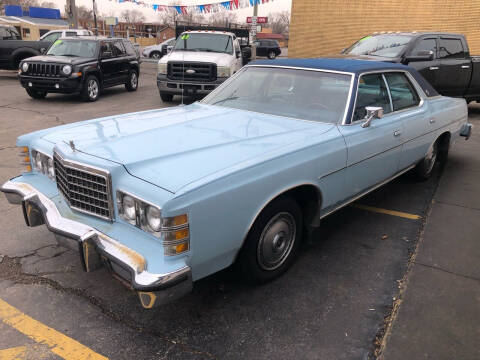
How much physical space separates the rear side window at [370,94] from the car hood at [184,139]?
47cm

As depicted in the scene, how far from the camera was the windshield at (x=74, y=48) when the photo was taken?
11554mm

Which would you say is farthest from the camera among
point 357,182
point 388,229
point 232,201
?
point 388,229

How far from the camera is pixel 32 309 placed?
2793 mm

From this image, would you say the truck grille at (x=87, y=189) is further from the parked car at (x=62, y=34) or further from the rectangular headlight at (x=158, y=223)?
the parked car at (x=62, y=34)

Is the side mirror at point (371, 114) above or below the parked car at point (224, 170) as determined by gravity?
above

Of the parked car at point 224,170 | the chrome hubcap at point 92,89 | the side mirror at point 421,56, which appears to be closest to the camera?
the parked car at point 224,170

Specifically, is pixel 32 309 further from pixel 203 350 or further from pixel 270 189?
pixel 270 189

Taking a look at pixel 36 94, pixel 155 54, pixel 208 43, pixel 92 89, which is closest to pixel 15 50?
pixel 36 94

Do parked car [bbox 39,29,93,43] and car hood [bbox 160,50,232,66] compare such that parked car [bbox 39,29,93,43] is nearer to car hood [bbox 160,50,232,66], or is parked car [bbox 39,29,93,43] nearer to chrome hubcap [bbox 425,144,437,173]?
car hood [bbox 160,50,232,66]

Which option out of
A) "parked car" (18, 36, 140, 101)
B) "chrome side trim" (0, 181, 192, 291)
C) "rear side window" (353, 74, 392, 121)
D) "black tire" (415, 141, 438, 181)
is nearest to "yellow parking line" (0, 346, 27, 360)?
"chrome side trim" (0, 181, 192, 291)

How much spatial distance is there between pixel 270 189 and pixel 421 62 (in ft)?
24.9

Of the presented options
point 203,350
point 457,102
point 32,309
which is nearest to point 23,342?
point 32,309

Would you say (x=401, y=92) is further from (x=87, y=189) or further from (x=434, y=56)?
(x=434, y=56)

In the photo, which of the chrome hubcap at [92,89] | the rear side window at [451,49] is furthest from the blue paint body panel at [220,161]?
the chrome hubcap at [92,89]
